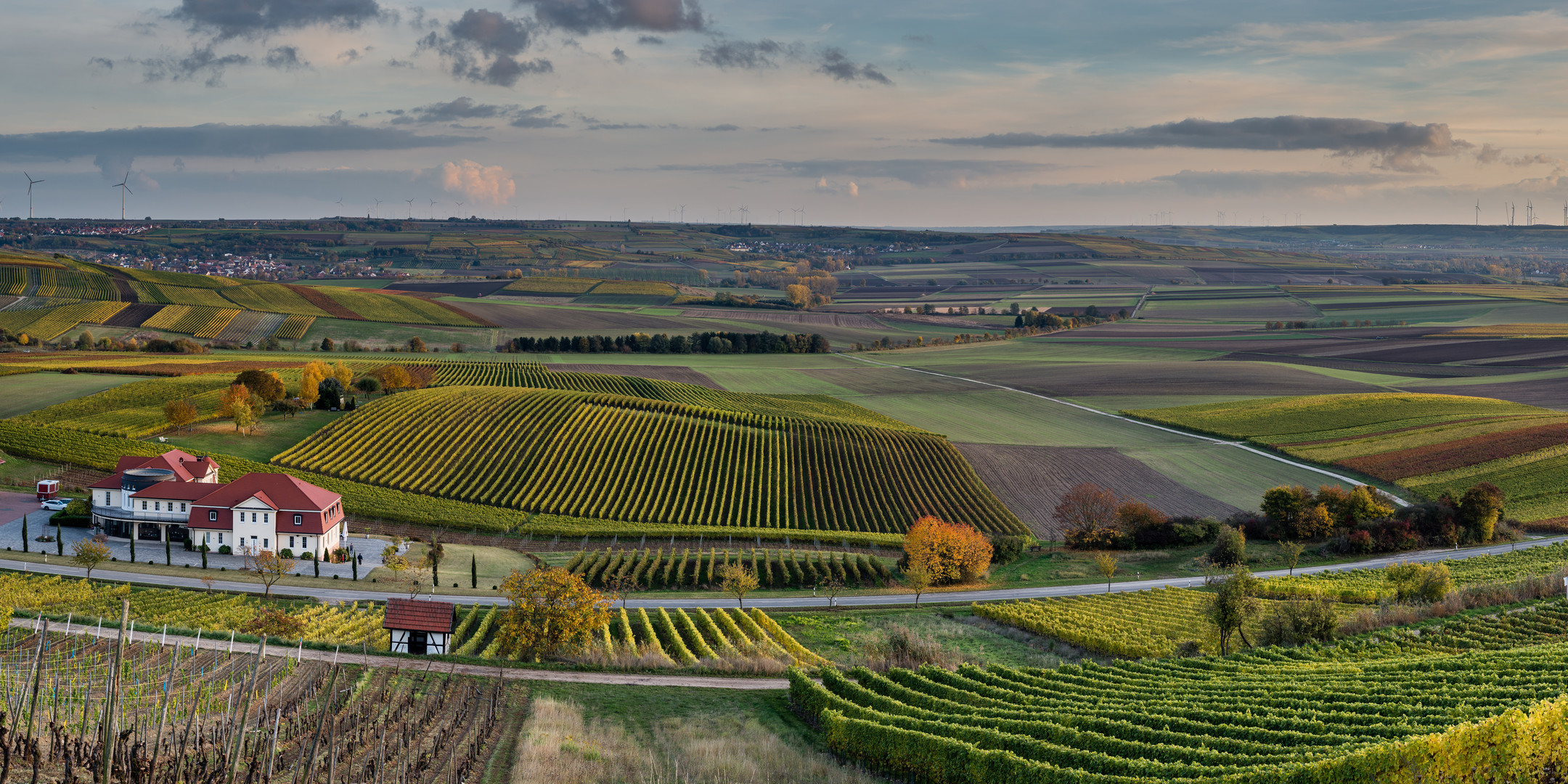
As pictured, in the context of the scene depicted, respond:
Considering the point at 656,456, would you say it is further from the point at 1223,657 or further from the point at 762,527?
the point at 1223,657

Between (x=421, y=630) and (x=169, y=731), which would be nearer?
(x=169, y=731)

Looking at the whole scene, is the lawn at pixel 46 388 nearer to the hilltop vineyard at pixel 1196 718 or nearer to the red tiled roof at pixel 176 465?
the red tiled roof at pixel 176 465

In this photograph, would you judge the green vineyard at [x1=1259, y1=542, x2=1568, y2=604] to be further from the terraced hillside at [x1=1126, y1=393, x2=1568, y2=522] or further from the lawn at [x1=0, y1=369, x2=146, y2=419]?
the lawn at [x1=0, y1=369, x2=146, y2=419]

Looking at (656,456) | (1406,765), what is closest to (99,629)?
(1406,765)

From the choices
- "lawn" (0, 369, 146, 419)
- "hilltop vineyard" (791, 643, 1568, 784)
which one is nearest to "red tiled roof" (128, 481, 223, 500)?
"lawn" (0, 369, 146, 419)

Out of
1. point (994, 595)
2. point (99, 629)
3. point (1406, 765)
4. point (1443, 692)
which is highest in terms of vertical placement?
point (1406, 765)

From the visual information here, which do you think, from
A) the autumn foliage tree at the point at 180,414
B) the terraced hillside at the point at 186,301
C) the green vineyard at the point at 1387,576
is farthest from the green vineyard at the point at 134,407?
the green vineyard at the point at 1387,576

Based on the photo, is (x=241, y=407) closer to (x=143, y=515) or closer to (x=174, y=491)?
(x=174, y=491)
